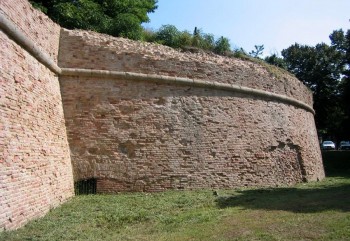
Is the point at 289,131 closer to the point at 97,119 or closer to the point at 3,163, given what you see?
the point at 97,119

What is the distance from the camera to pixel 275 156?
38.4 ft

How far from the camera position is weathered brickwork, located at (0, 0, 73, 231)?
228 inches

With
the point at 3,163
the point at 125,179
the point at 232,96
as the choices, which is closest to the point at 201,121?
the point at 232,96

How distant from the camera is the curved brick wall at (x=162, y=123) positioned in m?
8.85

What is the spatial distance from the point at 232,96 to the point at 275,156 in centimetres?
219

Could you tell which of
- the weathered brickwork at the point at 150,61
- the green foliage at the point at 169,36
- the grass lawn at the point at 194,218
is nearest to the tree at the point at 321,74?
the green foliage at the point at 169,36

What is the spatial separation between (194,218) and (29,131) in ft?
9.95

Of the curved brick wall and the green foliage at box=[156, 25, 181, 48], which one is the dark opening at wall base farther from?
the green foliage at box=[156, 25, 181, 48]

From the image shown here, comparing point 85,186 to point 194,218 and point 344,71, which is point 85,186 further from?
point 344,71

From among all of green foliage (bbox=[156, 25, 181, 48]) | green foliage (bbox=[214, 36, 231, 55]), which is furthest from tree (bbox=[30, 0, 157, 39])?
green foliage (bbox=[214, 36, 231, 55])

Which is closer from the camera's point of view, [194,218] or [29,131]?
[194,218]

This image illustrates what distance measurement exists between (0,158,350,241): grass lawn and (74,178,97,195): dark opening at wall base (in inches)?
15.4

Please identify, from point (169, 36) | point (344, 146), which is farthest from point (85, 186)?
point (344, 146)

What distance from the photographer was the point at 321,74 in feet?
93.7
